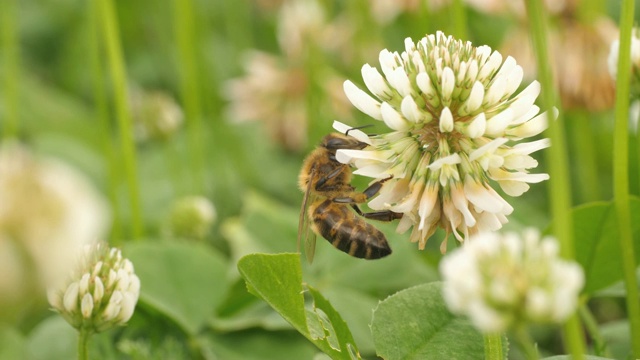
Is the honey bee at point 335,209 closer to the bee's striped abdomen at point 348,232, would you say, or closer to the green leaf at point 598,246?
the bee's striped abdomen at point 348,232

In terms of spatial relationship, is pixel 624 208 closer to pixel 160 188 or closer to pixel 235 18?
pixel 160 188

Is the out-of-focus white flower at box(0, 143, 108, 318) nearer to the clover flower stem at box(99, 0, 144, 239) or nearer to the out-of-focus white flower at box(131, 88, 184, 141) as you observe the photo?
the clover flower stem at box(99, 0, 144, 239)

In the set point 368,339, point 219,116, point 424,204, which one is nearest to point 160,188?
point 219,116

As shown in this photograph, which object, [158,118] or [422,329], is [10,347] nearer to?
[422,329]

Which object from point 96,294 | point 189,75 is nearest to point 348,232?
point 96,294

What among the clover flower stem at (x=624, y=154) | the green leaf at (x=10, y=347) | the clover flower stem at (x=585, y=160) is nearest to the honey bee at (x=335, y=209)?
the clover flower stem at (x=624, y=154)

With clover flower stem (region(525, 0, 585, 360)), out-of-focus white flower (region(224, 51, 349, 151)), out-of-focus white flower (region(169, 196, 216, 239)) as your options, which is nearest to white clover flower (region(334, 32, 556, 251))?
clover flower stem (region(525, 0, 585, 360))
